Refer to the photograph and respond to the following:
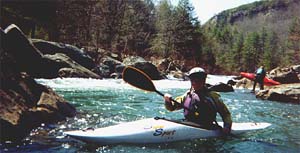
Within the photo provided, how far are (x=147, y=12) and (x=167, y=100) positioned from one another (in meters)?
44.5

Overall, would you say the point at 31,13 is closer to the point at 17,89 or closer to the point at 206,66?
the point at 17,89

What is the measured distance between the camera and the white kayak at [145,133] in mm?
5586

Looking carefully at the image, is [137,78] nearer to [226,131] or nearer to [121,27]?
[226,131]

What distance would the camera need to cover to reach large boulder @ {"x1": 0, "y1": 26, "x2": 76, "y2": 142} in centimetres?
566

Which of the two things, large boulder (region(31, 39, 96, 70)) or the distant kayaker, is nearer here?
the distant kayaker

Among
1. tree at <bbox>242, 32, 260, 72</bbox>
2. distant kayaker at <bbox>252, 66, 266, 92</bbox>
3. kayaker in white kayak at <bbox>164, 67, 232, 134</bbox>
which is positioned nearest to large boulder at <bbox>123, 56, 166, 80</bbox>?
distant kayaker at <bbox>252, 66, 266, 92</bbox>

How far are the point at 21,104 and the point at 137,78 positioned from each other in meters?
2.10

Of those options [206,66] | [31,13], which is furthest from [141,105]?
[206,66]

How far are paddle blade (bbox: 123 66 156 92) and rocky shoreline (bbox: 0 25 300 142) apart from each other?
1.65 meters

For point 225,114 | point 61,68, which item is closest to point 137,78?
point 225,114

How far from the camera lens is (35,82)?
24.9 feet

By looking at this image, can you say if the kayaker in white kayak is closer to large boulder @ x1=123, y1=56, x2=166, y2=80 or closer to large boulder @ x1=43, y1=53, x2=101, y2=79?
large boulder @ x1=43, y1=53, x2=101, y2=79

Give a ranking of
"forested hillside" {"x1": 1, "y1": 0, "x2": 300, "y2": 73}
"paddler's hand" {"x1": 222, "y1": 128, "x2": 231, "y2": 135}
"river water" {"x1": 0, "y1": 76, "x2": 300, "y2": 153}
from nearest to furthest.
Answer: "river water" {"x1": 0, "y1": 76, "x2": 300, "y2": 153} < "paddler's hand" {"x1": 222, "y1": 128, "x2": 231, "y2": 135} < "forested hillside" {"x1": 1, "y1": 0, "x2": 300, "y2": 73}

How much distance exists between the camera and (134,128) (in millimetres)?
5949
